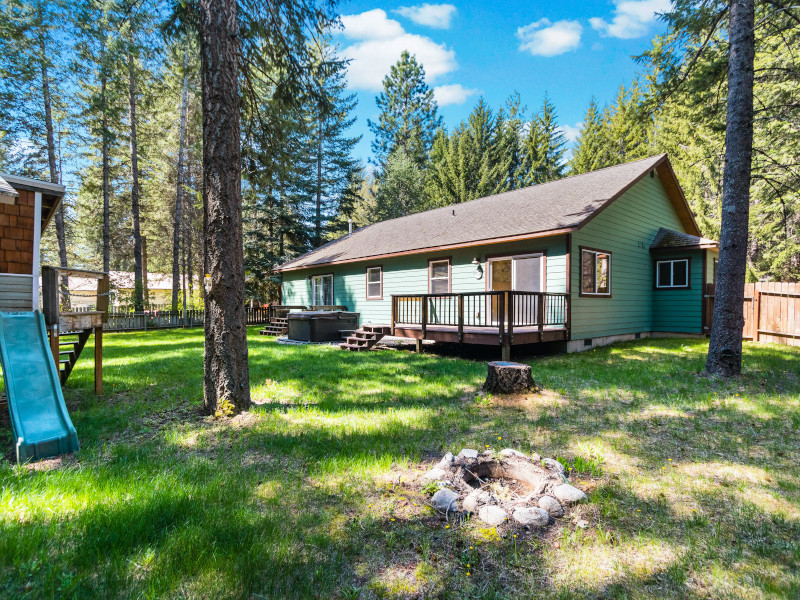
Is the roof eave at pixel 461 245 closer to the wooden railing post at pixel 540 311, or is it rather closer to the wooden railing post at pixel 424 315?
the wooden railing post at pixel 540 311

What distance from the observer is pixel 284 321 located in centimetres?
1683

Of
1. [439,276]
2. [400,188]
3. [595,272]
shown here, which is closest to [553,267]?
[595,272]

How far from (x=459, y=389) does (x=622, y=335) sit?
26.7ft

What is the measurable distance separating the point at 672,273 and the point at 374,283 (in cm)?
1023

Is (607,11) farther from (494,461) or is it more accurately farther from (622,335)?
(494,461)

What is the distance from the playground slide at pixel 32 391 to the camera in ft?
11.2

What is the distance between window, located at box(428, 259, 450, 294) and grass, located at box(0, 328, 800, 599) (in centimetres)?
707

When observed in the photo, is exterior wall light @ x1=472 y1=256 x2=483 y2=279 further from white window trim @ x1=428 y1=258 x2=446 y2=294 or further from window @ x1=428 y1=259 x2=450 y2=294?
window @ x1=428 y1=259 x2=450 y2=294

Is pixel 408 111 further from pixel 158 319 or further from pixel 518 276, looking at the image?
pixel 158 319

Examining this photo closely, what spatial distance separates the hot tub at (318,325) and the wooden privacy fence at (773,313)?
11233mm

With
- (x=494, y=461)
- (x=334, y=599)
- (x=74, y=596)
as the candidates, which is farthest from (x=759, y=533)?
(x=74, y=596)

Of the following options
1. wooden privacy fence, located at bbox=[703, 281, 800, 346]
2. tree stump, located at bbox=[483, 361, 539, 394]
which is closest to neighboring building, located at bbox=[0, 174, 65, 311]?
tree stump, located at bbox=[483, 361, 539, 394]

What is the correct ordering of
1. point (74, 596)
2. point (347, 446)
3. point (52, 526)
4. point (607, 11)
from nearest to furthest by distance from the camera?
point (74, 596), point (52, 526), point (347, 446), point (607, 11)

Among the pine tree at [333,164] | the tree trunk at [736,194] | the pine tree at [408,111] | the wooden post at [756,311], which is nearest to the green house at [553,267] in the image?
the wooden post at [756,311]
